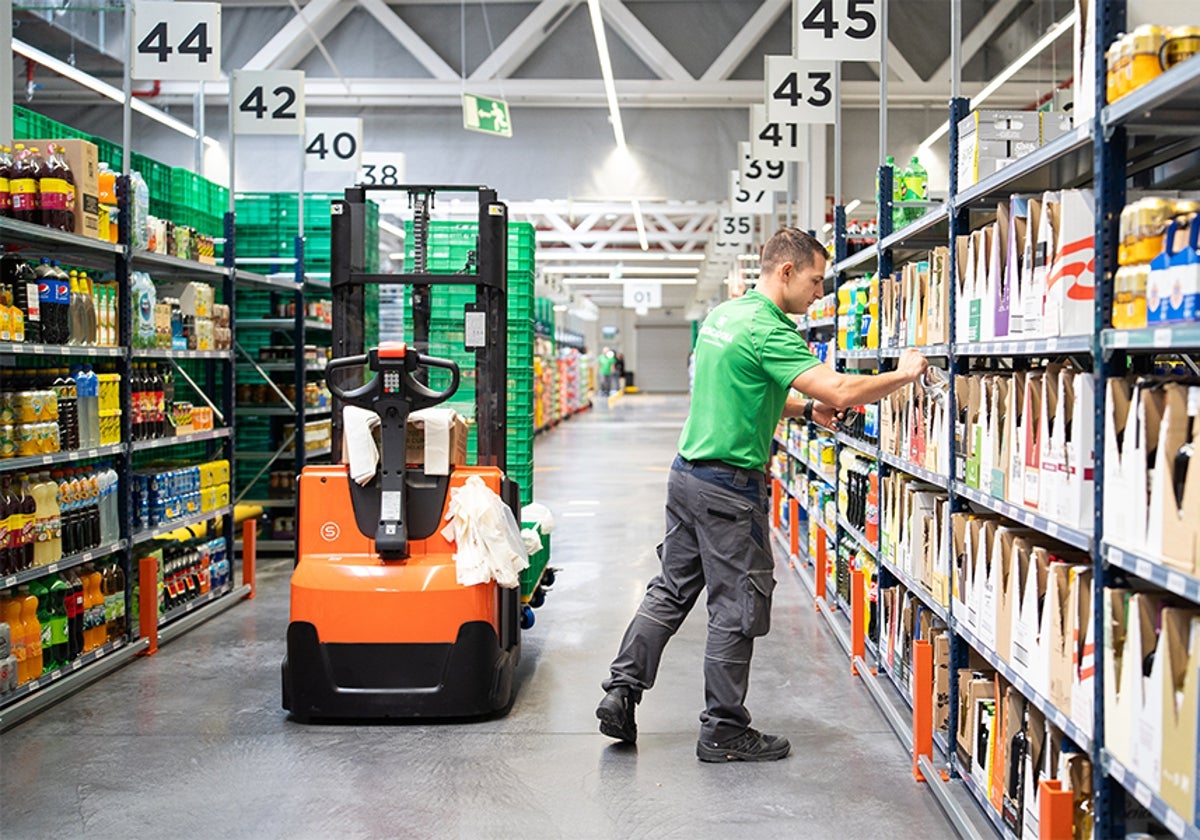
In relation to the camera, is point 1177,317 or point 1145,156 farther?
→ point 1145,156

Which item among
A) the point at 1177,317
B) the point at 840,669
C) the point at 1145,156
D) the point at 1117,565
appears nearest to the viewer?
the point at 1177,317

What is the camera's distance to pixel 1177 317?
227cm

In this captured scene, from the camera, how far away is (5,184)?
5.12m

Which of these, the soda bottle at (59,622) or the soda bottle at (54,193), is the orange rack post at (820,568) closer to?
the soda bottle at (59,622)

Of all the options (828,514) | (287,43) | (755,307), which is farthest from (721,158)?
(755,307)

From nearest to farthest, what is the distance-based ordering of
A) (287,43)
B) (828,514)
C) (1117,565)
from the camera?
(1117,565)
(828,514)
(287,43)

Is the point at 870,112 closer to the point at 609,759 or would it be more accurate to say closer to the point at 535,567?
the point at 535,567

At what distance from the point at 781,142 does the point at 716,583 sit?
21.3ft

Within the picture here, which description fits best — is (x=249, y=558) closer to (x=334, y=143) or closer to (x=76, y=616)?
(x=76, y=616)

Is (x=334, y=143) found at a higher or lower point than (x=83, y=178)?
higher

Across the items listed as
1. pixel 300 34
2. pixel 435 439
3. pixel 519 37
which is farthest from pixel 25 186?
pixel 519 37

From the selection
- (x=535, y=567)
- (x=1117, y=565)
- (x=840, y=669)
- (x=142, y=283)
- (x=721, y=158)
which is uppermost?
(x=721, y=158)

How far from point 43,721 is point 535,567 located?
248cm

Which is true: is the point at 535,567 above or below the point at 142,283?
below
